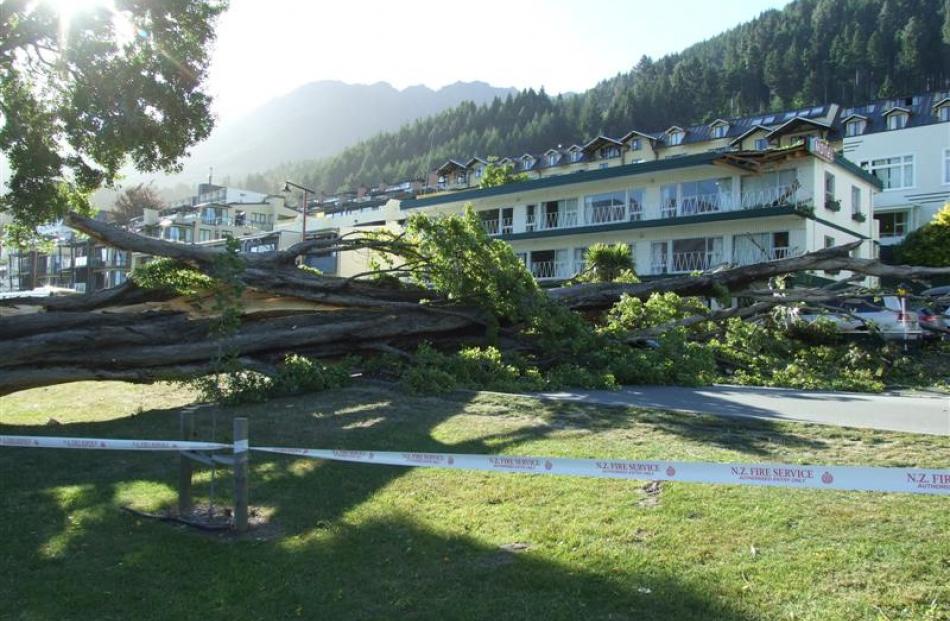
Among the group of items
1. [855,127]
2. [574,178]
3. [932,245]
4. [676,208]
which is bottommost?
[932,245]

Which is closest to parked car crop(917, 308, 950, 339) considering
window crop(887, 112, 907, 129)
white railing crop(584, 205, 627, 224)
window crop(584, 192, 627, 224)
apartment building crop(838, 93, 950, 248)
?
white railing crop(584, 205, 627, 224)

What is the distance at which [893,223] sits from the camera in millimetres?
40938

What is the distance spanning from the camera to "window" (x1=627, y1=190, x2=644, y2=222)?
34594 mm

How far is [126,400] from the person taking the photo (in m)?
12.3

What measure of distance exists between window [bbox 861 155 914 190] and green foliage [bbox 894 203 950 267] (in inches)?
261

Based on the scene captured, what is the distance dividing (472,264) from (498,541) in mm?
8421

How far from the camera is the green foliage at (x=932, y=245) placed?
3316 centimetres

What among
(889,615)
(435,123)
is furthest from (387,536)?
(435,123)

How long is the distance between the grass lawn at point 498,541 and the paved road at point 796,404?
3.66 ft

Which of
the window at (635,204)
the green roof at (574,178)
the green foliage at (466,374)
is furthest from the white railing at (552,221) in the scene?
the green foliage at (466,374)

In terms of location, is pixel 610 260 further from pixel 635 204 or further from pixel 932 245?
pixel 932 245

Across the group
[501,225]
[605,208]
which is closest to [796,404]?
[605,208]

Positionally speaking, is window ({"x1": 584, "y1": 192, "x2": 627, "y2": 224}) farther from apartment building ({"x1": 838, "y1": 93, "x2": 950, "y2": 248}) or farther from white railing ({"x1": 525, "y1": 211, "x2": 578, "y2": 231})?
apartment building ({"x1": 838, "y1": 93, "x2": 950, "y2": 248})

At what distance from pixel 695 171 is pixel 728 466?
30.8m
